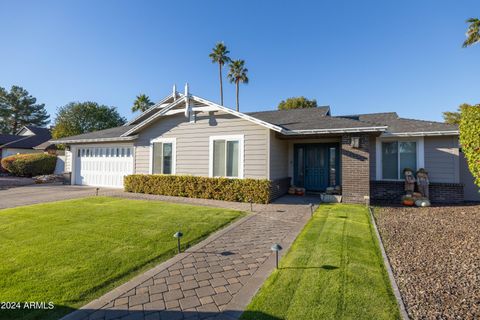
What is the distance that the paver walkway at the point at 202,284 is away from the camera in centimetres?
260

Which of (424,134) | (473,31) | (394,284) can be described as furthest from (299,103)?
(394,284)

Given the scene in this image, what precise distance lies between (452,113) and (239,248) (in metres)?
33.9

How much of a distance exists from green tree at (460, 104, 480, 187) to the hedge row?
5667 millimetres

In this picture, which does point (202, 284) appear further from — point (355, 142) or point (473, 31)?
point (473, 31)

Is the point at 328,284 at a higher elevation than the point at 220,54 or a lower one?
lower

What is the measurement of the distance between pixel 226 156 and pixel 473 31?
18774 mm

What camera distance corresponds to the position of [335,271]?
3484 mm

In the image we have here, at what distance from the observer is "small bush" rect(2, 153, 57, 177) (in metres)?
20.5

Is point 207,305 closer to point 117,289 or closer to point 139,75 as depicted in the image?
point 117,289

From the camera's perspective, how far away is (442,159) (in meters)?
9.77

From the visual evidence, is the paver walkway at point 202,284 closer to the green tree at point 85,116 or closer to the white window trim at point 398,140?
the white window trim at point 398,140

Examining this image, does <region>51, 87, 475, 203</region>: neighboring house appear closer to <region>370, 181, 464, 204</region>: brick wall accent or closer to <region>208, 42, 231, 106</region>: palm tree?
<region>370, 181, 464, 204</region>: brick wall accent

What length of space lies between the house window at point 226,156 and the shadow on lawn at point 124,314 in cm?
716

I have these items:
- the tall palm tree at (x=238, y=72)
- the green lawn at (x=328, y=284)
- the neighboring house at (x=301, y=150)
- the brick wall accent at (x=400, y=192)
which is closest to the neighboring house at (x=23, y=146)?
the neighboring house at (x=301, y=150)
